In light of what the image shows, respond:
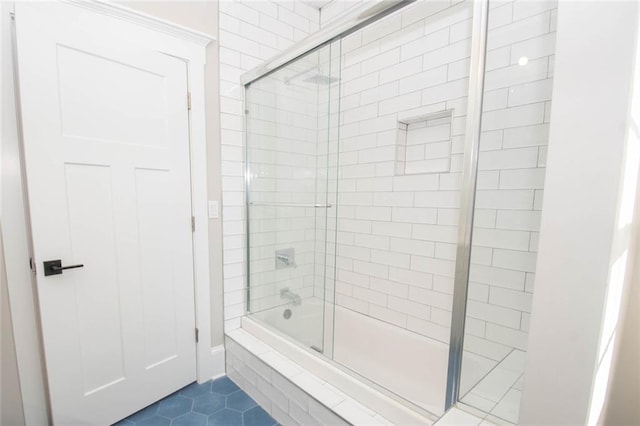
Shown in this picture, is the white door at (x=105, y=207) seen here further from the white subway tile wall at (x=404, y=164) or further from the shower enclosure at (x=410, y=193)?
the white subway tile wall at (x=404, y=164)

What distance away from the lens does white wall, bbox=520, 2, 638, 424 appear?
66 centimetres

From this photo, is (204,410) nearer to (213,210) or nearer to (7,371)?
(7,371)

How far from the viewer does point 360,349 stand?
6.87 feet

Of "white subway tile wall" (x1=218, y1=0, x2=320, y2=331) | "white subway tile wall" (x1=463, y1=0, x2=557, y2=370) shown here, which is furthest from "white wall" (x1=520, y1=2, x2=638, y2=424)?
"white subway tile wall" (x1=218, y1=0, x2=320, y2=331)

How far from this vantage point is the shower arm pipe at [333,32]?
123 cm

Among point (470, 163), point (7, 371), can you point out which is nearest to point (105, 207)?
point (7, 371)

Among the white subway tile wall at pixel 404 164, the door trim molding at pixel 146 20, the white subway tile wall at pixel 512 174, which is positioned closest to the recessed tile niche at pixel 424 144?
the white subway tile wall at pixel 404 164

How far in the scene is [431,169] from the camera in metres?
1.81

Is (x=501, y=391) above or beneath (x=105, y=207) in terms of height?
beneath

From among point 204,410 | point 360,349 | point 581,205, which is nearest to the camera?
point 581,205

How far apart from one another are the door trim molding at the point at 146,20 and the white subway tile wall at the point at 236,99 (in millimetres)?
172

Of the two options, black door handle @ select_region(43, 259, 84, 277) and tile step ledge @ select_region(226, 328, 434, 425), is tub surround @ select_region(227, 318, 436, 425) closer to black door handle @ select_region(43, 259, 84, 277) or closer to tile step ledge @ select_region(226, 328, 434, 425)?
tile step ledge @ select_region(226, 328, 434, 425)

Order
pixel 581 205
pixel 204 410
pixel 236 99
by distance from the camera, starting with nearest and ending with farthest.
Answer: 1. pixel 581 205
2. pixel 204 410
3. pixel 236 99

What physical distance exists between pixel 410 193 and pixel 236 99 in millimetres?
1335
